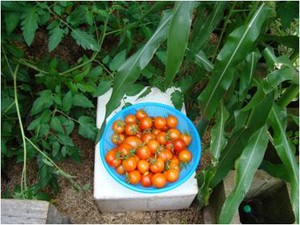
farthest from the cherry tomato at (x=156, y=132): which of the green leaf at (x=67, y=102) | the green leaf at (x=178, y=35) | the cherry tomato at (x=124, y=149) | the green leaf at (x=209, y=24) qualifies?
the green leaf at (x=178, y=35)

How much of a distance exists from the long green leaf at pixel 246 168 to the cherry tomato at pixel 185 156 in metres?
0.32

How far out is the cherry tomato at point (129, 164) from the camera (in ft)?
4.09

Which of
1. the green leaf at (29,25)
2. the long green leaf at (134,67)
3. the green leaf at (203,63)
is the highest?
the long green leaf at (134,67)

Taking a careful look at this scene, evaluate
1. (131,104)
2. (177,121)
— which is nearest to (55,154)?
(131,104)

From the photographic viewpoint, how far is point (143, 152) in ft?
4.22

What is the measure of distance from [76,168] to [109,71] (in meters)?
0.43

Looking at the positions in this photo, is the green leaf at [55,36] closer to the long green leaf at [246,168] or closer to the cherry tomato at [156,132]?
the cherry tomato at [156,132]

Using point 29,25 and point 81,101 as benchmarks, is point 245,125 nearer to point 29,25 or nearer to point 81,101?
point 81,101

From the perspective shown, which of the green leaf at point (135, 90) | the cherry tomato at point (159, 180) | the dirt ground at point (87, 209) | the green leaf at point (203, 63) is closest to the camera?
the green leaf at point (203, 63)

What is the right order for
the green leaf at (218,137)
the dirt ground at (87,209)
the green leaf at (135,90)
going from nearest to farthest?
the green leaf at (218,137) → the green leaf at (135,90) → the dirt ground at (87,209)

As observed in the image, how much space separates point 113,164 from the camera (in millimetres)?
1270

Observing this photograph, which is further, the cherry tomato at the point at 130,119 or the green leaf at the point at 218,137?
the cherry tomato at the point at 130,119

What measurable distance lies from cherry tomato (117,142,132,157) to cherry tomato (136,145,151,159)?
1.3 inches

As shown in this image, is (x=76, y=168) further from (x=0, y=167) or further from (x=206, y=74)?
(x=206, y=74)
